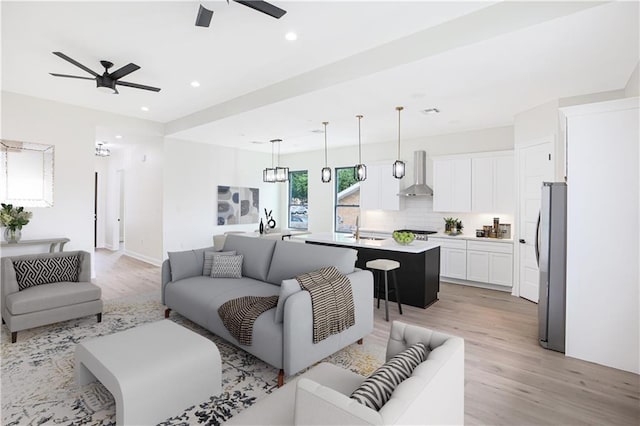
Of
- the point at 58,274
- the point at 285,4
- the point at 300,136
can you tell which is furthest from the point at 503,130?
the point at 58,274

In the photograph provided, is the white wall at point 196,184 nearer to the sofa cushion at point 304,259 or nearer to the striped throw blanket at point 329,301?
the sofa cushion at point 304,259

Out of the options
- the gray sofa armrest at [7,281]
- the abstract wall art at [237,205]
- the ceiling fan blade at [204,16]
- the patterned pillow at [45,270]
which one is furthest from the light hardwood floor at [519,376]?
the abstract wall art at [237,205]

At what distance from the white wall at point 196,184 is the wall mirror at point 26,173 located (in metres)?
1.97

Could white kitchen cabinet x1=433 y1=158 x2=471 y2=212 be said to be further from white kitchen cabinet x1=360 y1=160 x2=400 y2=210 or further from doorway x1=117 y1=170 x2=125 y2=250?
doorway x1=117 y1=170 x2=125 y2=250

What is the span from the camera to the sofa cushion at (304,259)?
10.8 feet

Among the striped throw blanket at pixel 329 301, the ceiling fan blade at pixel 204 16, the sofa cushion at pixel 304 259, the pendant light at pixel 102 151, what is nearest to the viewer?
the ceiling fan blade at pixel 204 16

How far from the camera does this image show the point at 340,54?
3.66 m

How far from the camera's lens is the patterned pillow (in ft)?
12.1

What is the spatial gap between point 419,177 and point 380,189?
2.93 ft

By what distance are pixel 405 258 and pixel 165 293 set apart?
3.16m

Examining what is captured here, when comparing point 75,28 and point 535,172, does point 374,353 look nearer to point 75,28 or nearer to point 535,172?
point 535,172

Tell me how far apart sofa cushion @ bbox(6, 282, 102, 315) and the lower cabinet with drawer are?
5.38 m

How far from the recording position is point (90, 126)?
5.89m

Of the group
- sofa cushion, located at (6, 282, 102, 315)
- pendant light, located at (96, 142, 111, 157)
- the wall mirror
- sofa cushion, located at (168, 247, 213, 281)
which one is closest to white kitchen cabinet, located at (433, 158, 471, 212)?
sofa cushion, located at (168, 247, 213, 281)
